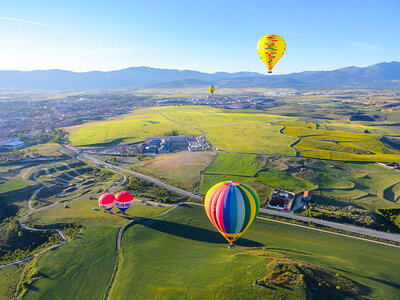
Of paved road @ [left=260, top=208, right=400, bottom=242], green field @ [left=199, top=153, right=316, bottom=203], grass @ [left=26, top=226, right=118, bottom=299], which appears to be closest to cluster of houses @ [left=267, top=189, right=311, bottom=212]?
green field @ [left=199, top=153, right=316, bottom=203]

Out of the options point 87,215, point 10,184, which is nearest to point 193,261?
point 87,215

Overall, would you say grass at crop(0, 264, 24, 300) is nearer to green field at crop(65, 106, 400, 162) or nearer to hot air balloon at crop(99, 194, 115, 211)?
hot air balloon at crop(99, 194, 115, 211)

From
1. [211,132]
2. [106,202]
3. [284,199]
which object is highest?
[106,202]

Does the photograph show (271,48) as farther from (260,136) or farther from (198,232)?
(260,136)

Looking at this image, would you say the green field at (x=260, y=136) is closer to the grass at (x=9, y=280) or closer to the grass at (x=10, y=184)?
the grass at (x=10, y=184)

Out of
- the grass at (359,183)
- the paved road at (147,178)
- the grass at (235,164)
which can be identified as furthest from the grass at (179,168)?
the grass at (359,183)

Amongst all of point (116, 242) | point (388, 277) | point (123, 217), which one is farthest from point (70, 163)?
point (388, 277)

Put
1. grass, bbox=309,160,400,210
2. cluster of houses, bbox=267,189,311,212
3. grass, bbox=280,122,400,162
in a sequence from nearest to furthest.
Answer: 1. cluster of houses, bbox=267,189,311,212
2. grass, bbox=309,160,400,210
3. grass, bbox=280,122,400,162
